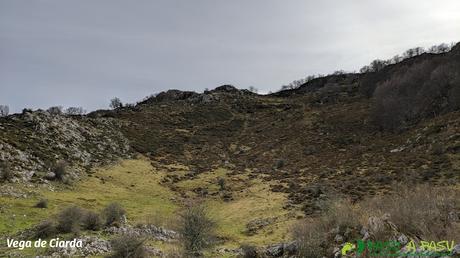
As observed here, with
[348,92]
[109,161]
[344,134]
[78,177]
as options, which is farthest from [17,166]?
[348,92]

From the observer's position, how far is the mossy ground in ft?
84.4

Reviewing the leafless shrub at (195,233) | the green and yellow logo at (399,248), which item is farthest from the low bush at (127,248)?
Result: the green and yellow logo at (399,248)

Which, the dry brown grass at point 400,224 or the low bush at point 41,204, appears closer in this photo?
the dry brown grass at point 400,224

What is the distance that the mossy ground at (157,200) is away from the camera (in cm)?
2573

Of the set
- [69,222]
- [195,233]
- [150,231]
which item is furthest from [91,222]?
[195,233]

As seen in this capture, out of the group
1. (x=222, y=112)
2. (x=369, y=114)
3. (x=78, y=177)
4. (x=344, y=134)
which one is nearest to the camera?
(x=78, y=177)

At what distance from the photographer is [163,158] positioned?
5791cm

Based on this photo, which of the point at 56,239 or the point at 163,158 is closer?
the point at 56,239

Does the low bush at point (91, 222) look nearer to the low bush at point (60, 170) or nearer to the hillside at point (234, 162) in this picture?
the hillside at point (234, 162)

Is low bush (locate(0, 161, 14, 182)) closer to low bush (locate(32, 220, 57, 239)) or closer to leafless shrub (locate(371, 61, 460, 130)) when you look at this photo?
low bush (locate(32, 220, 57, 239))

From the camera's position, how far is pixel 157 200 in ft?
126

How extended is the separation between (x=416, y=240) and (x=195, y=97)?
366 ft

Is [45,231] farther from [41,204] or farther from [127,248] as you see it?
[41,204]

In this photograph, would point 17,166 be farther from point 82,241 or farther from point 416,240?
point 416,240
